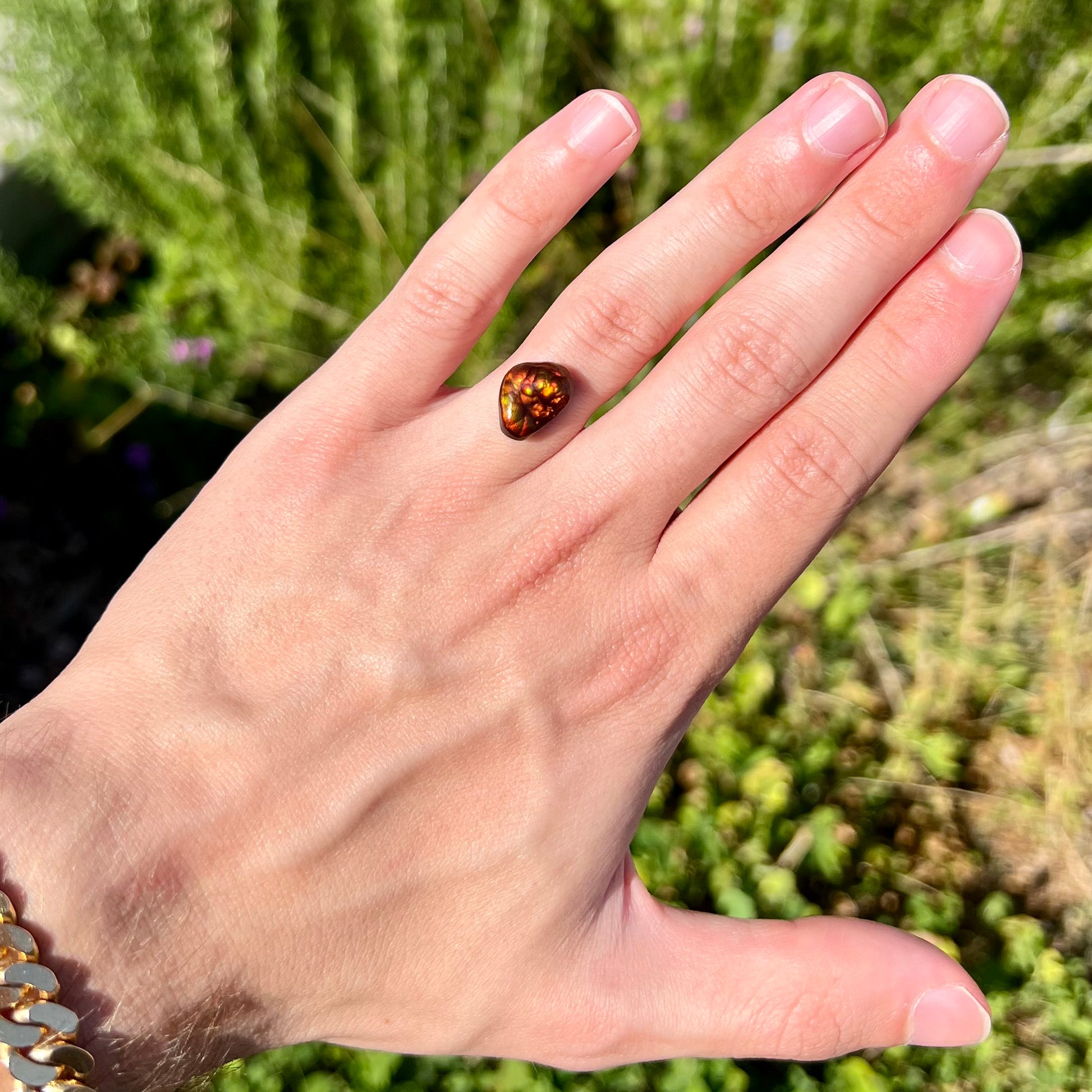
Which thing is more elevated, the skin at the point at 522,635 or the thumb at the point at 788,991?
the skin at the point at 522,635

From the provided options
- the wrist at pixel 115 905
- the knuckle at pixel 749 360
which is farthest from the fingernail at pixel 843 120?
the wrist at pixel 115 905

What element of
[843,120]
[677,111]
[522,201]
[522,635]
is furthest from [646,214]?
[522,635]

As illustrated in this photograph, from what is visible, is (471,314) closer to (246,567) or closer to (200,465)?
(246,567)

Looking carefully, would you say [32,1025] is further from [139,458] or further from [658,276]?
[139,458]

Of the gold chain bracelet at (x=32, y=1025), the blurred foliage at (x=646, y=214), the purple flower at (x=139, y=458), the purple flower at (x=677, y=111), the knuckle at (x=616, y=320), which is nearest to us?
the gold chain bracelet at (x=32, y=1025)

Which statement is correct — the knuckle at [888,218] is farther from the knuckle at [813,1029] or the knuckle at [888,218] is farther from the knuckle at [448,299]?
the knuckle at [813,1029]

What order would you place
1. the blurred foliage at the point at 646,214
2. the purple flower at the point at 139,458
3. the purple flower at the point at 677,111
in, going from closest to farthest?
the blurred foliage at the point at 646,214, the purple flower at the point at 677,111, the purple flower at the point at 139,458
